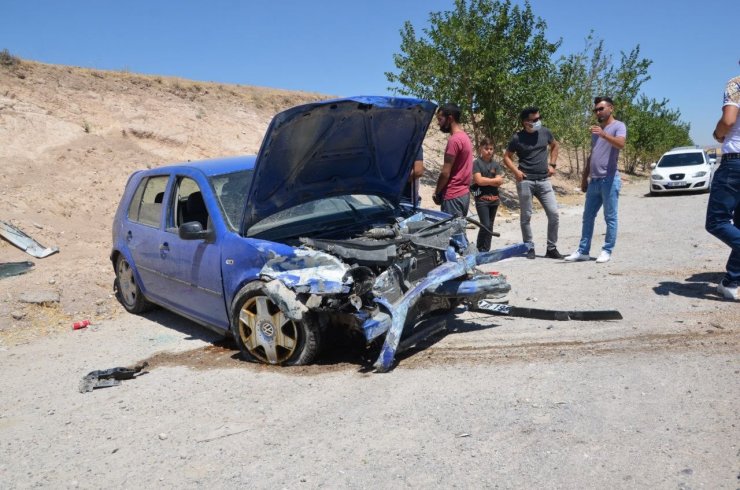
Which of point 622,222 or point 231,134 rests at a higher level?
point 231,134

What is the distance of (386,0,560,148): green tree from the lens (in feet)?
65.7

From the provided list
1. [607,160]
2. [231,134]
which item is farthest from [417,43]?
[607,160]

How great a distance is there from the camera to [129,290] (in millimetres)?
6980

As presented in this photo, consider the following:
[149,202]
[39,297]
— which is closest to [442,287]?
[149,202]

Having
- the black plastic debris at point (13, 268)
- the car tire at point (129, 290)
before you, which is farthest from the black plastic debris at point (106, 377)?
the black plastic debris at point (13, 268)

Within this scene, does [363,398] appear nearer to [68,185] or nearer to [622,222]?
[622,222]

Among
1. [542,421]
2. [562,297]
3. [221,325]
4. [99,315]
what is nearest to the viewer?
[542,421]

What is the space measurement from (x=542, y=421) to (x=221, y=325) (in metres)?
2.90

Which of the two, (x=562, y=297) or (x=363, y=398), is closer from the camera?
(x=363, y=398)

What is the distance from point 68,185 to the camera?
13133 millimetres

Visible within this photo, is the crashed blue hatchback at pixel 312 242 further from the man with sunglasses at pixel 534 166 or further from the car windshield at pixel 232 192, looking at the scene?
the man with sunglasses at pixel 534 166

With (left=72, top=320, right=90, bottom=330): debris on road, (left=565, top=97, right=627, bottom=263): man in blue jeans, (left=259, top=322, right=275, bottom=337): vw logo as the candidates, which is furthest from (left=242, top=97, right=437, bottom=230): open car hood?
(left=72, top=320, right=90, bottom=330): debris on road

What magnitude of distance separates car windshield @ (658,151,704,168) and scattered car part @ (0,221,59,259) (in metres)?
19.3

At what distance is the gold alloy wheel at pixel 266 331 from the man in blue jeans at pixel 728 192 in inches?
151
